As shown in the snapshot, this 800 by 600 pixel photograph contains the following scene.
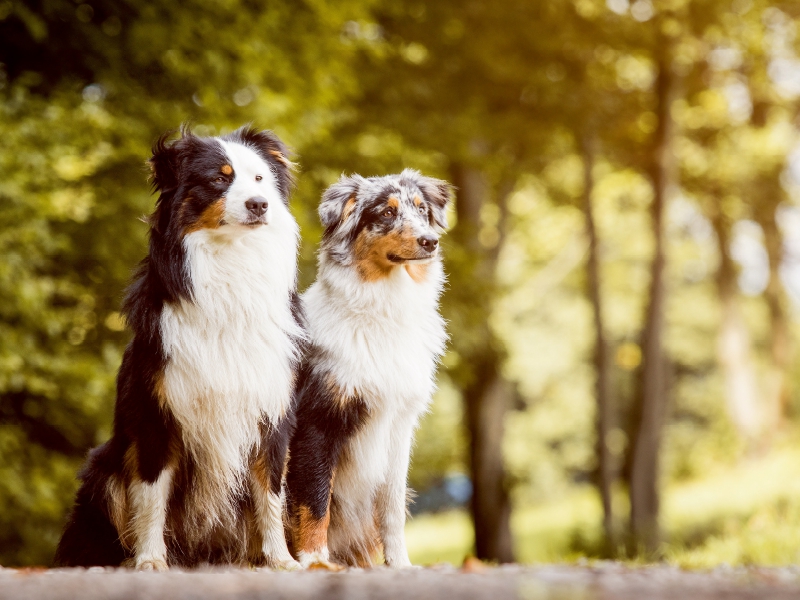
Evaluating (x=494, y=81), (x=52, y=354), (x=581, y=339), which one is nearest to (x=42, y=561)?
(x=52, y=354)

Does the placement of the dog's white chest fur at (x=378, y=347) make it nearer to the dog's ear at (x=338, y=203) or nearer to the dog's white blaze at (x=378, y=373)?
the dog's white blaze at (x=378, y=373)

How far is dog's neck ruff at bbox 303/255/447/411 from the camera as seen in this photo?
440 centimetres

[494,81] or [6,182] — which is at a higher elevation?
[494,81]

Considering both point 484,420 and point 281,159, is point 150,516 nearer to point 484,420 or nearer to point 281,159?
point 281,159

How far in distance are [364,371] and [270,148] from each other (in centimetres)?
122

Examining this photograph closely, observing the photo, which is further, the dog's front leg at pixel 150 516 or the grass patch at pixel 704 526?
the grass patch at pixel 704 526

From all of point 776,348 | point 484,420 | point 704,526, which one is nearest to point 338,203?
point 484,420

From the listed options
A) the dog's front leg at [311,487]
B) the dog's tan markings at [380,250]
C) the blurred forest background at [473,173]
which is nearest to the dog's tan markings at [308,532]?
the dog's front leg at [311,487]

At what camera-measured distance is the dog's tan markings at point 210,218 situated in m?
4.09

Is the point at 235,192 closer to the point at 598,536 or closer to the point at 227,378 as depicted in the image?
the point at 227,378

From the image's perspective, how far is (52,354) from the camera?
862 cm

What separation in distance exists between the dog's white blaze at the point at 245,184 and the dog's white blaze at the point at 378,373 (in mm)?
554

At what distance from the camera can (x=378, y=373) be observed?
440 cm

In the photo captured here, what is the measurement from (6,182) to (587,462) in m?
21.5
